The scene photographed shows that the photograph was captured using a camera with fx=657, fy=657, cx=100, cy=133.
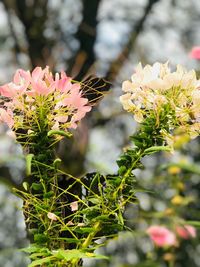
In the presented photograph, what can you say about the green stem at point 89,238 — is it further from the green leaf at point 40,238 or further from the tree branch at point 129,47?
the tree branch at point 129,47

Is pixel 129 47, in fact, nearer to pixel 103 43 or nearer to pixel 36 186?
pixel 103 43

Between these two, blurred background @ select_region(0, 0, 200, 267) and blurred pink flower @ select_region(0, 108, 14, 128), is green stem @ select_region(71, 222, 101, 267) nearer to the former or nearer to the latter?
blurred pink flower @ select_region(0, 108, 14, 128)

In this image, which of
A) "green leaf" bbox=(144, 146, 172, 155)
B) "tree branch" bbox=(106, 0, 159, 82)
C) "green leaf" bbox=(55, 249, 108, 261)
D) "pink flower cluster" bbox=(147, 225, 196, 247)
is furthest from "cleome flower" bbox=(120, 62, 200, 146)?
"tree branch" bbox=(106, 0, 159, 82)

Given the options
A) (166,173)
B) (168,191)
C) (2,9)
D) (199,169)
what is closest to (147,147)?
(199,169)

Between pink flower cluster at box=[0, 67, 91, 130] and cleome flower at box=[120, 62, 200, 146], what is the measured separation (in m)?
0.05

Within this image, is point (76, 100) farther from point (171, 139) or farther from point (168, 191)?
point (168, 191)

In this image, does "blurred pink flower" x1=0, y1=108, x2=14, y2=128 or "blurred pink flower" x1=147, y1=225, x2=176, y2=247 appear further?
"blurred pink flower" x1=147, y1=225, x2=176, y2=247

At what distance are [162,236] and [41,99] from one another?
3.83 feet

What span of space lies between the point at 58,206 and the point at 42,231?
3cm

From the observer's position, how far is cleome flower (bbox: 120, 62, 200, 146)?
0.61 metres

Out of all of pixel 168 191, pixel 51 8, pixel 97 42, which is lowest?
pixel 168 191

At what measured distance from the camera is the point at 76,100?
635mm

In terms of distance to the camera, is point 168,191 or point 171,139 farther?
point 168,191

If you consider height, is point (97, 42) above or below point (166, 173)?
above
